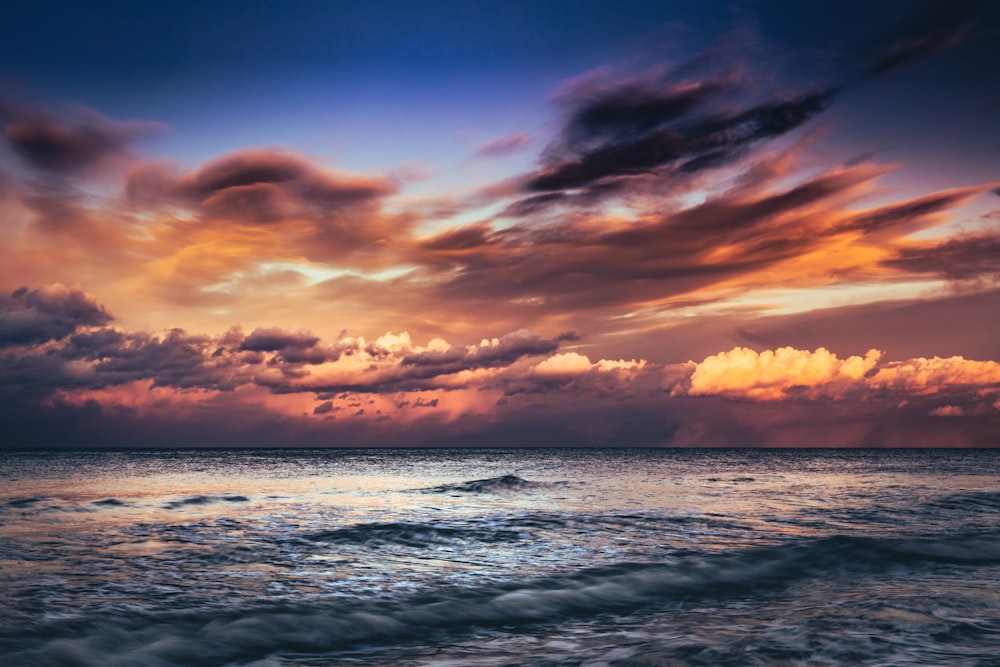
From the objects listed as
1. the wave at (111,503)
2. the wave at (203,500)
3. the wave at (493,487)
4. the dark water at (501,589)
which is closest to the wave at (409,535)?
the dark water at (501,589)

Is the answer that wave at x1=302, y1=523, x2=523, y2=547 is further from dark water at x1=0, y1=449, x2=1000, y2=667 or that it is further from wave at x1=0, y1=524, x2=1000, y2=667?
wave at x1=0, y1=524, x2=1000, y2=667

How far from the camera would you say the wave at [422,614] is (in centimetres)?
921

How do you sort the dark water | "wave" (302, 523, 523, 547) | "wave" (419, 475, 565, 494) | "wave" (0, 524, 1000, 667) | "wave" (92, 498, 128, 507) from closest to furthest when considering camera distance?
the dark water < "wave" (0, 524, 1000, 667) < "wave" (302, 523, 523, 547) < "wave" (92, 498, 128, 507) < "wave" (419, 475, 565, 494)

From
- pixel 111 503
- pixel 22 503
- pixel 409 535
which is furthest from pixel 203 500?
pixel 409 535

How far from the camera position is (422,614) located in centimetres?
1106

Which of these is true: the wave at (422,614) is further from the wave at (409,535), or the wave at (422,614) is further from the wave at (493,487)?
the wave at (493,487)

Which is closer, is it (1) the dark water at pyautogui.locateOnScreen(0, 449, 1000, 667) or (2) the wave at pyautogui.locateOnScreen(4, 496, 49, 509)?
(1) the dark water at pyautogui.locateOnScreen(0, 449, 1000, 667)

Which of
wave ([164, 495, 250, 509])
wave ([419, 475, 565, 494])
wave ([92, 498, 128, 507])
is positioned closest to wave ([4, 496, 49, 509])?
wave ([92, 498, 128, 507])

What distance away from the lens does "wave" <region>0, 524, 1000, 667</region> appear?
9211 mm

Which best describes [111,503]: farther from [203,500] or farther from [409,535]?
[409,535]

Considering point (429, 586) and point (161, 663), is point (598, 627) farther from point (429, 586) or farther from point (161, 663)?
point (161, 663)

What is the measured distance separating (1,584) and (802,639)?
14.1m

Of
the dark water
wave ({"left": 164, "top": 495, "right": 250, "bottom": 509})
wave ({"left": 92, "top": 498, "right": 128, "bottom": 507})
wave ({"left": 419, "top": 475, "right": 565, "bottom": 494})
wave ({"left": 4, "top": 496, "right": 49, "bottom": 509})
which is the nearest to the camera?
the dark water

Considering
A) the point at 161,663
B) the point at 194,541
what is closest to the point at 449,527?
the point at 194,541
